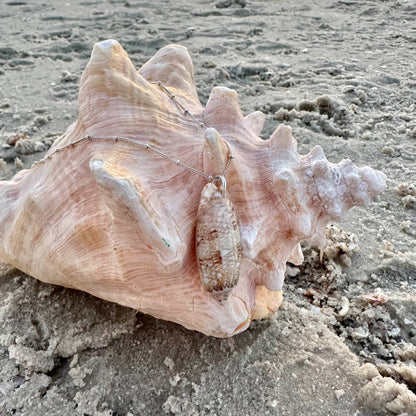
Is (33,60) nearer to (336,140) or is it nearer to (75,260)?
(336,140)

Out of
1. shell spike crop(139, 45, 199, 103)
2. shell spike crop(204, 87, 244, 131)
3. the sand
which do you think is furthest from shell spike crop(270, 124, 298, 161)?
the sand

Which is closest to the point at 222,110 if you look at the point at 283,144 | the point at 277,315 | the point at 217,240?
the point at 283,144

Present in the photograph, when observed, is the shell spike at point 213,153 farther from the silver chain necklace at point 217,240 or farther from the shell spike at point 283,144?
the shell spike at point 283,144

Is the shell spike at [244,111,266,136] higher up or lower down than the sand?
higher up

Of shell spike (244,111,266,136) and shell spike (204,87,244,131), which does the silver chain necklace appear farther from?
shell spike (244,111,266,136)

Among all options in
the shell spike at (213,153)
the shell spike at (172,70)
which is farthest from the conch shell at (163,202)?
the shell spike at (172,70)

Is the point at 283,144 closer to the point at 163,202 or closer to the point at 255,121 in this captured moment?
the point at 255,121

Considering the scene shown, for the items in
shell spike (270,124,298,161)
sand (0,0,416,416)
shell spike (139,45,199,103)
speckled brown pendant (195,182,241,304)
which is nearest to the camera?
speckled brown pendant (195,182,241,304)
